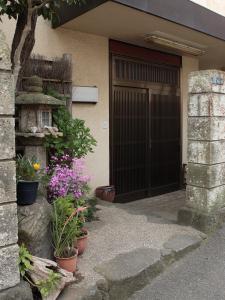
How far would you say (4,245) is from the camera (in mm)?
2980

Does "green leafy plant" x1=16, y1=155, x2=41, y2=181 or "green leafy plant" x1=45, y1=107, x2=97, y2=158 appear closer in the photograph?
"green leafy plant" x1=16, y1=155, x2=41, y2=181

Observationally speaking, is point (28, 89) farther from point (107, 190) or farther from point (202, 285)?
point (202, 285)

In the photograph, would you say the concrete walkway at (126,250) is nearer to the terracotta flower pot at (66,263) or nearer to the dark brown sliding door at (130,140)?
the terracotta flower pot at (66,263)

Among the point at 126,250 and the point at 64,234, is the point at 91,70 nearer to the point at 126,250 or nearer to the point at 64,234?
the point at 126,250

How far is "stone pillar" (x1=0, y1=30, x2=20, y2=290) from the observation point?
295cm

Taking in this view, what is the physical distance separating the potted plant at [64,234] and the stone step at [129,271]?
0.31 m

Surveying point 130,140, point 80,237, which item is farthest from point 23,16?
point 130,140

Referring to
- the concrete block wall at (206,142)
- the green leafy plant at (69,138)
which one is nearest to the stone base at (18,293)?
the green leafy plant at (69,138)

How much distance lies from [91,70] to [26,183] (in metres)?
4.06

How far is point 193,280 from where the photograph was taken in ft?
13.3

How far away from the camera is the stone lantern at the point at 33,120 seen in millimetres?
4742

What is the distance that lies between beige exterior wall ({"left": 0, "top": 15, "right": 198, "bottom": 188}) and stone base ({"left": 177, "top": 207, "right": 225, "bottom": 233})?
2.24 m

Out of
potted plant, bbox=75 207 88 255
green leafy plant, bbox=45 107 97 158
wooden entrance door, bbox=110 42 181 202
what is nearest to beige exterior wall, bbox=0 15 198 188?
wooden entrance door, bbox=110 42 181 202

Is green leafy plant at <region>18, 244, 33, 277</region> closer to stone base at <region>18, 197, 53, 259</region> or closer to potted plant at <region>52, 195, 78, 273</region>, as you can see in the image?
stone base at <region>18, 197, 53, 259</region>
